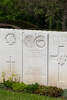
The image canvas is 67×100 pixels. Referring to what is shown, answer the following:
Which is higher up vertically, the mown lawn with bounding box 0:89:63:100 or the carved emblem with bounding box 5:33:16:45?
the carved emblem with bounding box 5:33:16:45

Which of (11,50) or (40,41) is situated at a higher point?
(40,41)

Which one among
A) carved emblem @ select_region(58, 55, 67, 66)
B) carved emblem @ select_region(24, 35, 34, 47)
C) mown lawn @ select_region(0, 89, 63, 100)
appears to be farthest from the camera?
carved emblem @ select_region(24, 35, 34, 47)

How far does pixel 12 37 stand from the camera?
9250 mm

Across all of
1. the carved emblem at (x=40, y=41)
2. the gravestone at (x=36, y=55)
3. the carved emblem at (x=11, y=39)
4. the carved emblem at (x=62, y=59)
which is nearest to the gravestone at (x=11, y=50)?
the carved emblem at (x=11, y=39)

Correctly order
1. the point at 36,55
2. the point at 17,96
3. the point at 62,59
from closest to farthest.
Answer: the point at 17,96, the point at 62,59, the point at 36,55

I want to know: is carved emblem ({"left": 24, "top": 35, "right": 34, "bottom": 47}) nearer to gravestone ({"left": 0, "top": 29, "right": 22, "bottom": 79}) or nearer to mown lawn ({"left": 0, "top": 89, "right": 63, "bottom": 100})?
gravestone ({"left": 0, "top": 29, "right": 22, "bottom": 79})

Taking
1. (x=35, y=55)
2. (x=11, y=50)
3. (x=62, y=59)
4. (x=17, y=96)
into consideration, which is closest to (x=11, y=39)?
(x=11, y=50)

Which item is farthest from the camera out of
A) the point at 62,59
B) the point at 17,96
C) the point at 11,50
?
the point at 11,50

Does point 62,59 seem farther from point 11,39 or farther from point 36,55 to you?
point 11,39

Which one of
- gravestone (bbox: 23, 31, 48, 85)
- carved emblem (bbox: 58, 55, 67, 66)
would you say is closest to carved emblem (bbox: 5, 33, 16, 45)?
gravestone (bbox: 23, 31, 48, 85)

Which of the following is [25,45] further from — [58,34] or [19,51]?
[58,34]

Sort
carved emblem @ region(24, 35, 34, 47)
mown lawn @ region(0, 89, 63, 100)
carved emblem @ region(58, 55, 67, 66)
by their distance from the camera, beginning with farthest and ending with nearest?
carved emblem @ region(24, 35, 34, 47) < carved emblem @ region(58, 55, 67, 66) < mown lawn @ region(0, 89, 63, 100)

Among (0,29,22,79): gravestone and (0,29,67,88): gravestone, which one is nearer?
(0,29,67,88): gravestone

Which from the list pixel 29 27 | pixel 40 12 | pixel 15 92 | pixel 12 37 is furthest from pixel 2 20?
pixel 15 92
